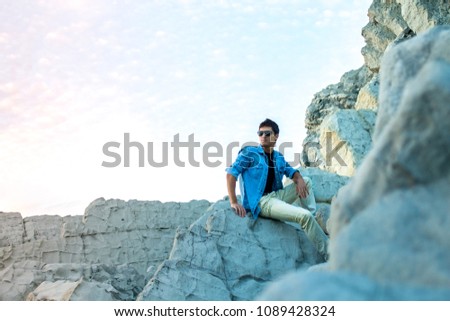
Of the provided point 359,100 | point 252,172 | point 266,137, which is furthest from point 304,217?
point 359,100

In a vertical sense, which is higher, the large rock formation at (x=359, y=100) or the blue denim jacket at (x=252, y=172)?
the large rock formation at (x=359, y=100)

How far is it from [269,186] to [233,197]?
1.49 ft

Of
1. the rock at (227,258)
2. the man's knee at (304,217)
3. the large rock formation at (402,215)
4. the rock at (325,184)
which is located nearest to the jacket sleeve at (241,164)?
the rock at (227,258)

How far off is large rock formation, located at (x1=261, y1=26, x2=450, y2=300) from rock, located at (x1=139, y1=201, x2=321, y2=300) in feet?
12.8

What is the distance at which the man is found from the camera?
690 centimetres

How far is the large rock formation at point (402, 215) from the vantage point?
208 centimetres

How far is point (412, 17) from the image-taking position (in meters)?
15.2

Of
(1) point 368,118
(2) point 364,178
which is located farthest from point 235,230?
(1) point 368,118

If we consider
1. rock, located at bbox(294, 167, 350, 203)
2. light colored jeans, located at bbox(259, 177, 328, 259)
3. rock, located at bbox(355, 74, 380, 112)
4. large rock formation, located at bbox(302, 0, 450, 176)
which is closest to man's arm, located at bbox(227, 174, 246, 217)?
light colored jeans, located at bbox(259, 177, 328, 259)

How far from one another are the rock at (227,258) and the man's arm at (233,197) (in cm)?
9

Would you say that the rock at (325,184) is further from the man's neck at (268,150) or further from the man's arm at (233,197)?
the man's arm at (233,197)

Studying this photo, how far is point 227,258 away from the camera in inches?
270

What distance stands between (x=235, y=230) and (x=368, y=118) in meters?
5.66
